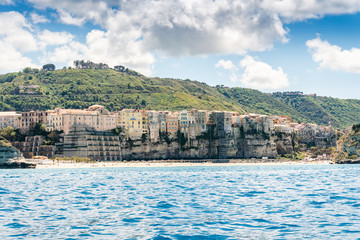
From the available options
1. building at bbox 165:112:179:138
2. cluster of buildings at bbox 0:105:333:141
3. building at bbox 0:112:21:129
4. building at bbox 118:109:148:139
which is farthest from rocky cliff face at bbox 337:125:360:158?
building at bbox 0:112:21:129

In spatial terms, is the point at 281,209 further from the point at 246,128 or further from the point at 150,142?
the point at 246,128

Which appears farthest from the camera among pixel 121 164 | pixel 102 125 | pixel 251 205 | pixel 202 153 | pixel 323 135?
pixel 323 135

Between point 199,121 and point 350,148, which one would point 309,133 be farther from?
point 350,148

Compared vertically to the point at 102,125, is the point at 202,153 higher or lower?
lower

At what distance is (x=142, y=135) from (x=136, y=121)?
496cm

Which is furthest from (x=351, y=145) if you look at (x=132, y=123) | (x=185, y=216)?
(x=185, y=216)

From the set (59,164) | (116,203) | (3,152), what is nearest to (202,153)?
(59,164)

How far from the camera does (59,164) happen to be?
4515 inches

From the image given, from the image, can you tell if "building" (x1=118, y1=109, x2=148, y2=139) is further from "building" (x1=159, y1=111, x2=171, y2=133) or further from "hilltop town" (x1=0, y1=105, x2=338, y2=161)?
"building" (x1=159, y1=111, x2=171, y2=133)

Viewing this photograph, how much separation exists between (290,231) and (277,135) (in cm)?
15649

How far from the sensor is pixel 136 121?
148 metres

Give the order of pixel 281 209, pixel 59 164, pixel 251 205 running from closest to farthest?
pixel 281 209, pixel 251 205, pixel 59 164

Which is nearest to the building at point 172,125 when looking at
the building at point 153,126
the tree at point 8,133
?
the building at point 153,126

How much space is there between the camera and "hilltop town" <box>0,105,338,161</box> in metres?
134
